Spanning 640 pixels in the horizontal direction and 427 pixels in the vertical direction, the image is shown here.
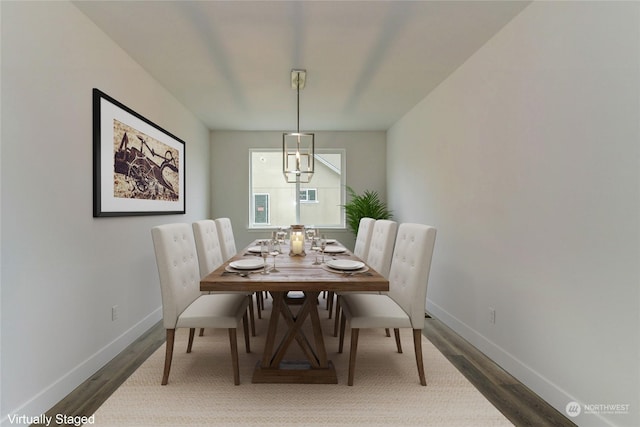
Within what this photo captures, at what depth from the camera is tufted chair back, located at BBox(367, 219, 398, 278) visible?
2.60m

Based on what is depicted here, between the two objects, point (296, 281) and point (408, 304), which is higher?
point (296, 281)

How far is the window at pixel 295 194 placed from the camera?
530 cm

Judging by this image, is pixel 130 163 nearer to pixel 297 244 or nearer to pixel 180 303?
pixel 180 303

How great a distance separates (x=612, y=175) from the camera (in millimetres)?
1473

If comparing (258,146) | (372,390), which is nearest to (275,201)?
(258,146)

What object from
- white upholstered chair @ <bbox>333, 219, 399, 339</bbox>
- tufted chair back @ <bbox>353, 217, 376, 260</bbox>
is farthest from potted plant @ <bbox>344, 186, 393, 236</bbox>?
white upholstered chair @ <bbox>333, 219, 399, 339</bbox>

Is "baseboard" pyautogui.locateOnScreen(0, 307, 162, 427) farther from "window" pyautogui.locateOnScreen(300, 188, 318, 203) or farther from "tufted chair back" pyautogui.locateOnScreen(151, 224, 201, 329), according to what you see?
"window" pyautogui.locateOnScreen(300, 188, 318, 203)

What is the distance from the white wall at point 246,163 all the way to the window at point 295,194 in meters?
0.15

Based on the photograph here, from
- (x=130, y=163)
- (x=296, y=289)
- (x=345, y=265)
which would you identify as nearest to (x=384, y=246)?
(x=345, y=265)

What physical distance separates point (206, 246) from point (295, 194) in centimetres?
280

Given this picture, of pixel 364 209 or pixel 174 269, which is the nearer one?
pixel 174 269

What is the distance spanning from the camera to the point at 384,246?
8.65ft

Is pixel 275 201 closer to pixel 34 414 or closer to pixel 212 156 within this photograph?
pixel 212 156

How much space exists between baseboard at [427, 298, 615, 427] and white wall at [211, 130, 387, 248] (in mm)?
2922
